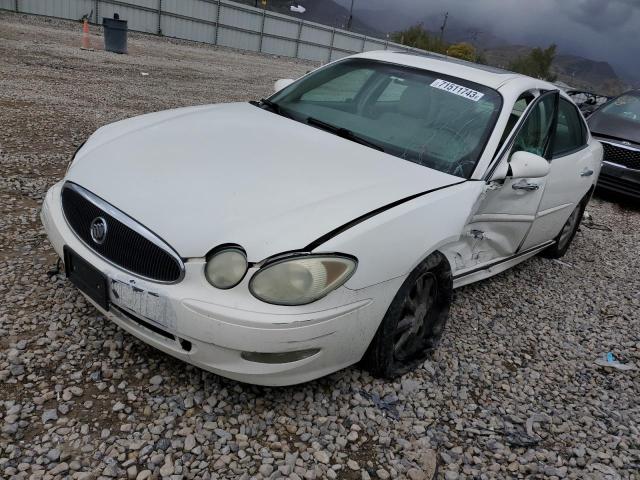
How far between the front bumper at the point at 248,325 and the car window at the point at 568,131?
243 cm

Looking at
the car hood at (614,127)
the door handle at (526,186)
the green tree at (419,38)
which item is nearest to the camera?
the door handle at (526,186)

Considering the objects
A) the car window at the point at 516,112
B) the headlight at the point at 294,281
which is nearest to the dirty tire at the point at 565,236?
the car window at the point at 516,112

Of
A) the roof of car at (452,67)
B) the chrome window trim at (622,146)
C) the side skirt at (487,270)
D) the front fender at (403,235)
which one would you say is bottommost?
the side skirt at (487,270)

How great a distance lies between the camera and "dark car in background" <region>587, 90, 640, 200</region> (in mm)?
7480

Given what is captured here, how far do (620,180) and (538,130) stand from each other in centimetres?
461

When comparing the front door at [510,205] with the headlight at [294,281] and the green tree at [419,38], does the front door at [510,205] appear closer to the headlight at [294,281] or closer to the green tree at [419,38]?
the headlight at [294,281]

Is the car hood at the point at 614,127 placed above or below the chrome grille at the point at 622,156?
above

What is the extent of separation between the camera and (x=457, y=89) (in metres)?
3.51

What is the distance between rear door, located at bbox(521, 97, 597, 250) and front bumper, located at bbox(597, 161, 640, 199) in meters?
3.17

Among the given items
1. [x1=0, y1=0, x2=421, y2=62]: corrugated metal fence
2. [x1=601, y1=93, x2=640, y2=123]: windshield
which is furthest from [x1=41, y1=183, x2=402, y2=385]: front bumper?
[x1=0, y1=0, x2=421, y2=62]: corrugated metal fence

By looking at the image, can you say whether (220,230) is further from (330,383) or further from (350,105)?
(350,105)

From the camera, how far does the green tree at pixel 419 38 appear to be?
7044 cm

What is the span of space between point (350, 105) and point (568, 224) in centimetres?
254

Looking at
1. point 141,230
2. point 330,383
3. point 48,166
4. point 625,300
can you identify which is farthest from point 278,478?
point 48,166
